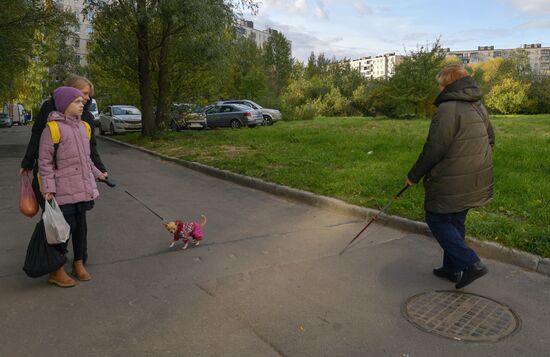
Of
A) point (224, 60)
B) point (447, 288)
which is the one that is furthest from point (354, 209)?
point (224, 60)

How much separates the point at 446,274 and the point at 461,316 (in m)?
0.80

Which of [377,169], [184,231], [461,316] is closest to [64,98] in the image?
[184,231]

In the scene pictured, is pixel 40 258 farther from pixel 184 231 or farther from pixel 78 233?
pixel 184 231

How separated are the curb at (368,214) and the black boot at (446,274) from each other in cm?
91

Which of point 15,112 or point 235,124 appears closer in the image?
point 235,124

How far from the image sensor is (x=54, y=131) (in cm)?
401

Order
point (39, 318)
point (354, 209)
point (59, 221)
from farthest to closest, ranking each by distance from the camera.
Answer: point (354, 209)
point (59, 221)
point (39, 318)

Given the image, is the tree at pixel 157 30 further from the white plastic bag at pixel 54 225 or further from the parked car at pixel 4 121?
the parked car at pixel 4 121

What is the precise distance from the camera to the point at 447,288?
4.26 meters

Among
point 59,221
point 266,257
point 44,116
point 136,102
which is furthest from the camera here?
point 136,102

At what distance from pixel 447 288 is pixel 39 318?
347 centimetres

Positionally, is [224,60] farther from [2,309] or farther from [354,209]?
[2,309]

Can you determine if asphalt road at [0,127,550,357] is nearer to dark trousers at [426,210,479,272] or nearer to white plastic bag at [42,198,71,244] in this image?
dark trousers at [426,210,479,272]

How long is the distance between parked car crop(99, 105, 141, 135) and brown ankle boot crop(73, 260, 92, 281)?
19834 millimetres
